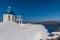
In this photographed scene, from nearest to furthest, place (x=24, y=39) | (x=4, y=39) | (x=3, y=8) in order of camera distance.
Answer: (x=4, y=39) < (x=24, y=39) < (x=3, y=8)

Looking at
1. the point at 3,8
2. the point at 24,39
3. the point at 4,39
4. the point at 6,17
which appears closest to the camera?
the point at 4,39

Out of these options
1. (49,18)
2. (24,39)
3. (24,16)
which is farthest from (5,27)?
(49,18)

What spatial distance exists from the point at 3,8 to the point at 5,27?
3592 mm

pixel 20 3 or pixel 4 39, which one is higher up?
pixel 20 3

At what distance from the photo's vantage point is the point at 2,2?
4.20 m

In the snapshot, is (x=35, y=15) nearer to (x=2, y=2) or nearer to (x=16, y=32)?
(x=2, y=2)

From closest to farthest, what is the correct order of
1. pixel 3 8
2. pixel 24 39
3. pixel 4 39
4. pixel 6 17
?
pixel 4 39, pixel 24 39, pixel 6 17, pixel 3 8

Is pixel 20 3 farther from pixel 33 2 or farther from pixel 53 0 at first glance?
pixel 53 0

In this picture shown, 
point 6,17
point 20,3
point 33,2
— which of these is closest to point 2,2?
point 20,3

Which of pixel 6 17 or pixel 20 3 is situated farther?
pixel 20 3

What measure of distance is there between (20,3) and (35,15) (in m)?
0.59

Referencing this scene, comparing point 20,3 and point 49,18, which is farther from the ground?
point 20,3

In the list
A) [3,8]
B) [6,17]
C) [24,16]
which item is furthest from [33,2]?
[6,17]

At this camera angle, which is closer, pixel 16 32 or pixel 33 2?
pixel 16 32
